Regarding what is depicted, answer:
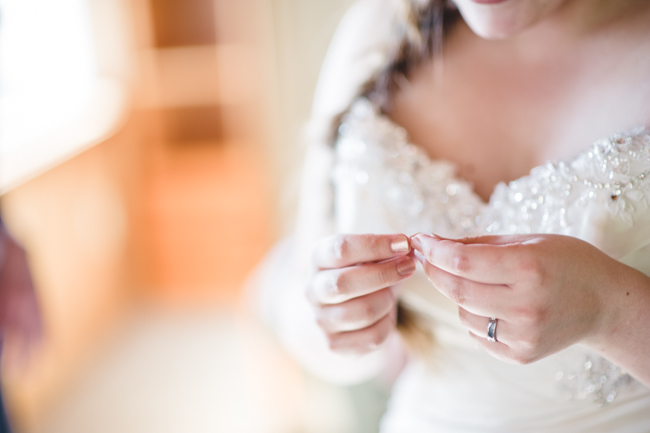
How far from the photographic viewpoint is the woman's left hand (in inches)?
19.2

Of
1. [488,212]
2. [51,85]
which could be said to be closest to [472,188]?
[488,212]

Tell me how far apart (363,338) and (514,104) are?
15.5 inches

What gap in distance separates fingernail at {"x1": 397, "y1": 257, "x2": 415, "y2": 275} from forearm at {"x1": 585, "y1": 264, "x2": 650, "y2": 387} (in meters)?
0.19

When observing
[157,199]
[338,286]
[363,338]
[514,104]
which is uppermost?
[514,104]

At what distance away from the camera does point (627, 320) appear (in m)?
0.54

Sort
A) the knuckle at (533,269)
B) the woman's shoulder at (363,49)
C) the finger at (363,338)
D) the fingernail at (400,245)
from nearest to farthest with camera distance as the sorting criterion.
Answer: the knuckle at (533,269)
the fingernail at (400,245)
the finger at (363,338)
the woman's shoulder at (363,49)

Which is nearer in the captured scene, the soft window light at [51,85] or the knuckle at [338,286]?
the knuckle at [338,286]

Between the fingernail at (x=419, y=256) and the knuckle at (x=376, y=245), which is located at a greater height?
the knuckle at (x=376, y=245)

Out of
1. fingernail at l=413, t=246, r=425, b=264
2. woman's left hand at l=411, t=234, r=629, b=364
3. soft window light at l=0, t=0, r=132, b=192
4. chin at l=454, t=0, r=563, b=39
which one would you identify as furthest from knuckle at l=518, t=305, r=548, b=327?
soft window light at l=0, t=0, r=132, b=192

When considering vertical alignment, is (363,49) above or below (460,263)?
above

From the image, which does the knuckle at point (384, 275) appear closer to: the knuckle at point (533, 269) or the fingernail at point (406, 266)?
the fingernail at point (406, 266)

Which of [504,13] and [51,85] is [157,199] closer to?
[51,85]

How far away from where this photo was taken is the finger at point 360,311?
677mm

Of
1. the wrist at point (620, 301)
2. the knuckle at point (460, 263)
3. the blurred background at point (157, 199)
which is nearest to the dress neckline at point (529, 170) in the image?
the wrist at point (620, 301)
